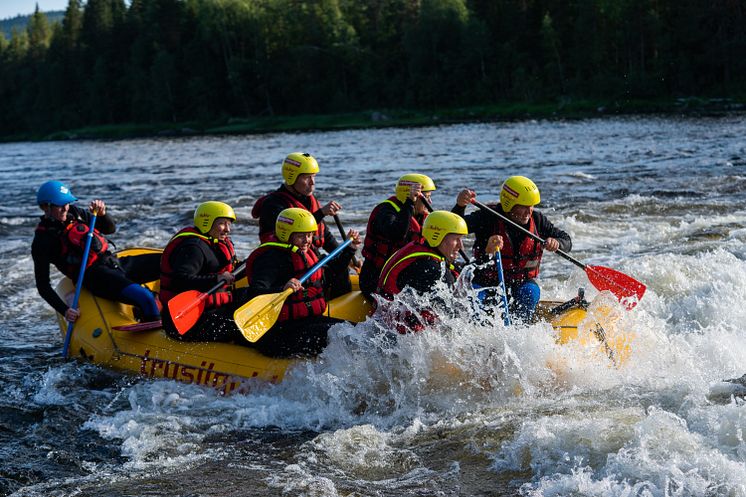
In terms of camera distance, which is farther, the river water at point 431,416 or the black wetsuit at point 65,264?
the black wetsuit at point 65,264

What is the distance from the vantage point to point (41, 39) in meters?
98.1

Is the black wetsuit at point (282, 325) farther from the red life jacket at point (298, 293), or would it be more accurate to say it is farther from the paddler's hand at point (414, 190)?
the paddler's hand at point (414, 190)

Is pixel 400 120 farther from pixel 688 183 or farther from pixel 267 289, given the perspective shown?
pixel 267 289

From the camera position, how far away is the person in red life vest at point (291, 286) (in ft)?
23.9

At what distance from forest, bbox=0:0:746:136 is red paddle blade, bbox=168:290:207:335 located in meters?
41.5

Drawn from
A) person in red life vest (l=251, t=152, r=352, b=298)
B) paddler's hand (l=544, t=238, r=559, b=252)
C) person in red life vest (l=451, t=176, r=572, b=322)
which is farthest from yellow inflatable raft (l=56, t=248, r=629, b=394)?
person in red life vest (l=251, t=152, r=352, b=298)

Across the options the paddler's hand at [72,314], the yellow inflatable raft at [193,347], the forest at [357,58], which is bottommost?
the yellow inflatable raft at [193,347]

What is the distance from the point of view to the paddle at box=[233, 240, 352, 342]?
22.9ft

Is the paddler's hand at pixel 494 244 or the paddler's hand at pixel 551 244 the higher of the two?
the paddler's hand at pixel 494 244

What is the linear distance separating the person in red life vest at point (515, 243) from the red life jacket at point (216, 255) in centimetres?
225

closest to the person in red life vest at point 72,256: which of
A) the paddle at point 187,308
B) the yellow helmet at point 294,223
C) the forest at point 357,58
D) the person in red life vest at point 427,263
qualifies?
the paddle at point 187,308

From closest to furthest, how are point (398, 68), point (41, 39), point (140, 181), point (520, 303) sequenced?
point (520, 303) → point (140, 181) → point (398, 68) → point (41, 39)

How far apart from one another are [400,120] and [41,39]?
204 ft

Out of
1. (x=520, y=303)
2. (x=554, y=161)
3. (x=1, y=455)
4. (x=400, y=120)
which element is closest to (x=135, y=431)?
(x=1, y=455)
